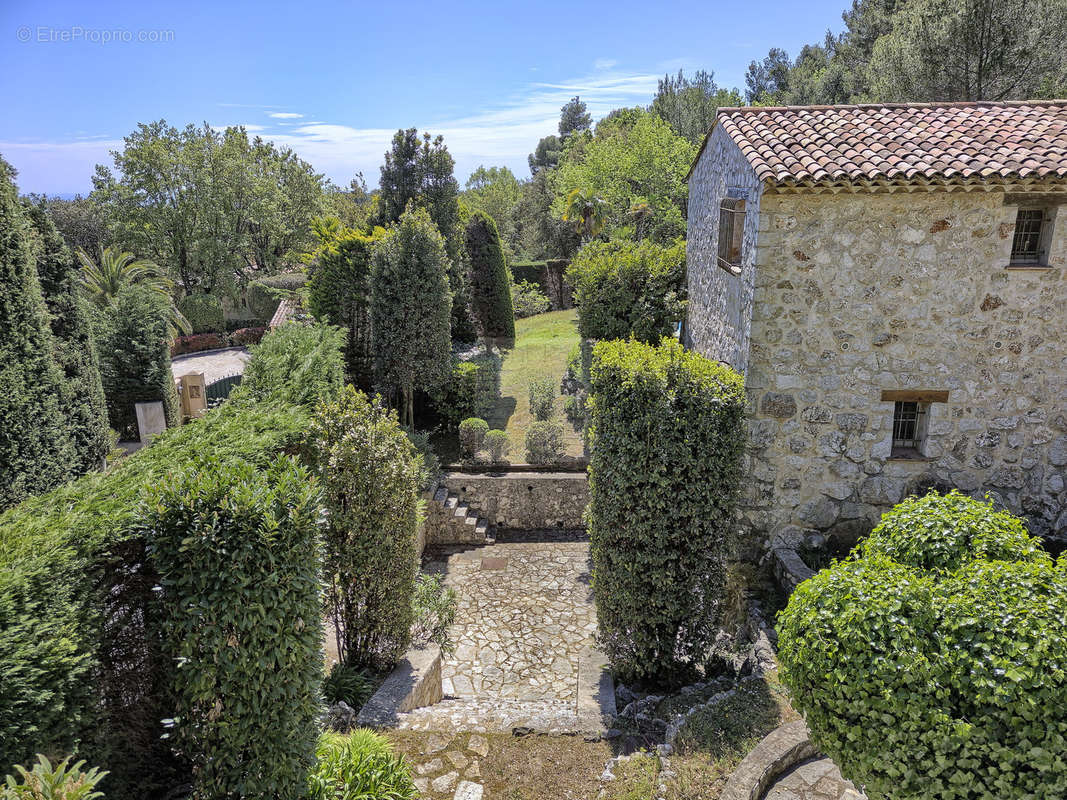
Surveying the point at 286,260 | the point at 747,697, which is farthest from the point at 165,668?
the point at 286,260

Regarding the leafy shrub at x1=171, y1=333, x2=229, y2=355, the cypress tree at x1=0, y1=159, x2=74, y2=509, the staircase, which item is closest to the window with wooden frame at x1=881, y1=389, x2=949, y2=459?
the staircase

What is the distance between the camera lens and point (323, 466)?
739cm

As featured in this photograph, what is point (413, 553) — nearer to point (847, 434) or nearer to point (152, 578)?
point (152, 578)

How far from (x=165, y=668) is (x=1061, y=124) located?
43.0ft

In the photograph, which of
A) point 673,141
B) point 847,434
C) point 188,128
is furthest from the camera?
point 188,128

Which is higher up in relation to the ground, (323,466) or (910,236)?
(910,236)

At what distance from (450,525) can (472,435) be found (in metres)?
2.87

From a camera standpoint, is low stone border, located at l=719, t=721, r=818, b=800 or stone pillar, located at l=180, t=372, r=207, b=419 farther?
stone pillar, located at l=180, t=372, r=207, b=419

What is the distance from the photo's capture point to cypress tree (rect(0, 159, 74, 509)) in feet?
31.8

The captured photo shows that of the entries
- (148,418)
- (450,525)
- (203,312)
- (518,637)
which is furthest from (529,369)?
(203,312)

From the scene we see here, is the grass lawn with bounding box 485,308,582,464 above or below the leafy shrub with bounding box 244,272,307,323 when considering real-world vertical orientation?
below

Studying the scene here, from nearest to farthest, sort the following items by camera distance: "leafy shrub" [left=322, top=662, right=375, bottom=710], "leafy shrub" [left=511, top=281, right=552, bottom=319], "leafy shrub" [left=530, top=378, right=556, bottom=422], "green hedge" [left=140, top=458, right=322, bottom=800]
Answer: "green hedge" [left=140, top=458, right=322, bottom=800]
"leafy shrub" [left=322, top=662, right=375, bottom=710]
"leafy shrub" [left=530, top=378, right=556, bottom=422]
"leafy shrub" [left=511, top=281, right=552, bottom=319]

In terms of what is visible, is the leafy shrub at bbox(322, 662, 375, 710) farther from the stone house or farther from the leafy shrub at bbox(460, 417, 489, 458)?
the leafy shrub at bbox(460, 417, 489, 458)

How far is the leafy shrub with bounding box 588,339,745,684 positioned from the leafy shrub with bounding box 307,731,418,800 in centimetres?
326
